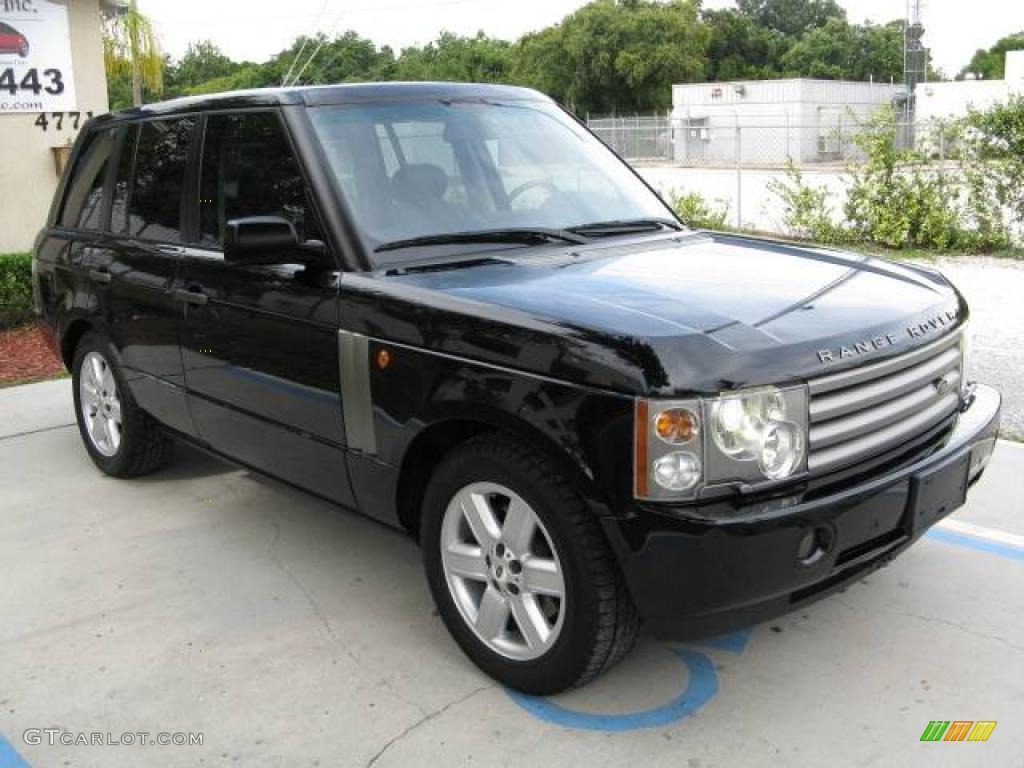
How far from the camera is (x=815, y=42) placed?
286 ft

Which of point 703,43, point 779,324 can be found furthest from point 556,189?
point 703,43

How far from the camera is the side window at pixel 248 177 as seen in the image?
3.95 m

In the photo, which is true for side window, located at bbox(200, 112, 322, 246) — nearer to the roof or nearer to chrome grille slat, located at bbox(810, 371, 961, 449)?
the roof

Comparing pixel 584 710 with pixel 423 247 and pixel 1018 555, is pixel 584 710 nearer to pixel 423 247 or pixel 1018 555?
pixel 423 247

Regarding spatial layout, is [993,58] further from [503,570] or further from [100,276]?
[503,570]

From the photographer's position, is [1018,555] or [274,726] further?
[1018,555]

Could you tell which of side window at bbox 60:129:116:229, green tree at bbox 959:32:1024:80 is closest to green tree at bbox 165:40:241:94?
side window at bbox 60:129:116:229

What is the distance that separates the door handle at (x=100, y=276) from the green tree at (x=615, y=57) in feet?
220

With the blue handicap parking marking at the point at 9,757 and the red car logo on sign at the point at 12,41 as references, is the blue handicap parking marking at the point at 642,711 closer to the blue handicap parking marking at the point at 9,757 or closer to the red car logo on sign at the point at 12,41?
the blue handicap parking marking at the point at 9,757

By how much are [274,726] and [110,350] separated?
270 cm

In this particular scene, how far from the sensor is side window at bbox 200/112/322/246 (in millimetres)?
3953

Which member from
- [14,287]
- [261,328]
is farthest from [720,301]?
[14,287]

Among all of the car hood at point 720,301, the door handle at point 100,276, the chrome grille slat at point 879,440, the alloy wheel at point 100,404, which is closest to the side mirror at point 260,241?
the car hood at point 720,301

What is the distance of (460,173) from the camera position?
4094 millimetres
